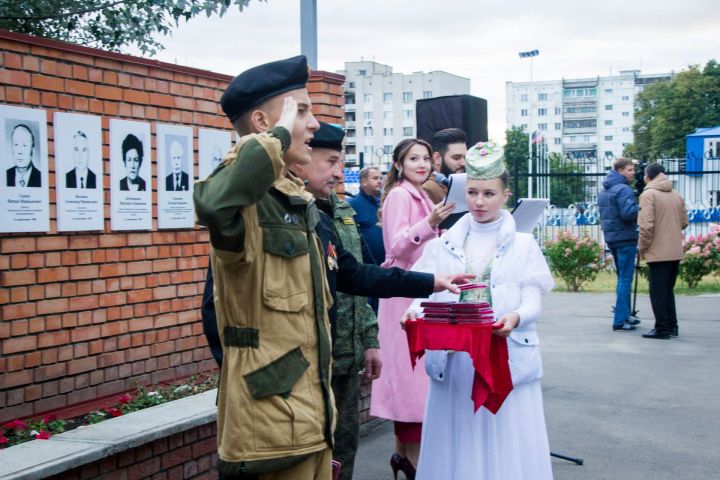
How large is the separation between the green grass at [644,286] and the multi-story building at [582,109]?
132 metres

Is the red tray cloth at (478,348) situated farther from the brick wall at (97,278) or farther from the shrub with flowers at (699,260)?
the shrub with flowers at (699,260)

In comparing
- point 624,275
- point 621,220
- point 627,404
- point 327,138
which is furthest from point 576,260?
point 327,138

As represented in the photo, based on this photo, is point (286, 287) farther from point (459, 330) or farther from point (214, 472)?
point (214, 472)

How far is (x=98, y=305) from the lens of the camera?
5805 mm

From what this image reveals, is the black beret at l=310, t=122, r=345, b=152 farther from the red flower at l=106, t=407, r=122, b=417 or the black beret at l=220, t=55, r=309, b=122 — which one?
the red flower at l=106, t=407, r=122, b=417

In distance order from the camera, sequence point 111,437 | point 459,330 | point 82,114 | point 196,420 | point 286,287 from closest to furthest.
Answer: point 286,287 → point 459,330 → point 111,437 → point 196,420 → point 82,114

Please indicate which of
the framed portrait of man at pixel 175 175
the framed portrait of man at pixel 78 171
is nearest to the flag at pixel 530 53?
the framed portrait of man at pixel 175 175

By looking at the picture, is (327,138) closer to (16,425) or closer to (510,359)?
(510,359)

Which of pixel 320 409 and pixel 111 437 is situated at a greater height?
pixel 320 409

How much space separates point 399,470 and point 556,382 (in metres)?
3.40

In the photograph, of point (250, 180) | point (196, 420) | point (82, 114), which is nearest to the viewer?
point (250, 180)

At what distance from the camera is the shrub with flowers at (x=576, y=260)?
1773 centimetres

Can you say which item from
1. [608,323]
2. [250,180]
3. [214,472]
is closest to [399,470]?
[214,472]

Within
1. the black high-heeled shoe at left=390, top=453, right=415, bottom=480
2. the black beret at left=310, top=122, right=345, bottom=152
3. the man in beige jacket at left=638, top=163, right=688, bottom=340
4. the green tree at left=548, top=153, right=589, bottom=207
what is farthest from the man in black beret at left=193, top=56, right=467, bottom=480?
the green tree at left=548, top=153, right=589, bottom=207
